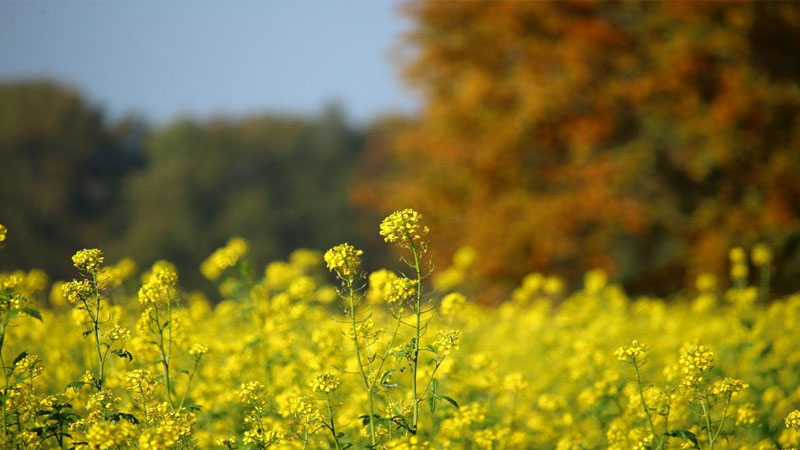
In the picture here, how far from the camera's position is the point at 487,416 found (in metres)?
4.67

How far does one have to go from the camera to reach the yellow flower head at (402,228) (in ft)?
11.0

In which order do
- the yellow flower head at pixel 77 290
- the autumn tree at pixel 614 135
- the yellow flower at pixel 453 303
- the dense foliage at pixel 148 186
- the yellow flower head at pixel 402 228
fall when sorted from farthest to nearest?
the dense foliage at pixel 148 186 → the autumn tree at pixel 614 135 → the yellow flower at pixel 453 303 → the yellow flower head at pixel 77 290 → the yellow flower head at pixel 402 228

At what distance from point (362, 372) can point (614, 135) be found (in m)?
10.4

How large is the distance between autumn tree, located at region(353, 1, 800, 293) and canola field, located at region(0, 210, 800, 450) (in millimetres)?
4408

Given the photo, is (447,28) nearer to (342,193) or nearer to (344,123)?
(342,193)

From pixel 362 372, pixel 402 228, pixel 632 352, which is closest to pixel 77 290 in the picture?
pixel 362 372

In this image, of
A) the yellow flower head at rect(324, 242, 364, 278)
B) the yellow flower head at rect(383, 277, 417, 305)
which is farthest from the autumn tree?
the yellow flower head at rect(324, 242, 364, 278)

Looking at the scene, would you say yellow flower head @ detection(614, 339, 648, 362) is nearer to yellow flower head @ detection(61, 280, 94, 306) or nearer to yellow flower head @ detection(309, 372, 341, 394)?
yellow flower head @ detection(309, 372, 341, 394)

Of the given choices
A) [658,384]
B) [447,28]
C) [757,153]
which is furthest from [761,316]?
[447,28]

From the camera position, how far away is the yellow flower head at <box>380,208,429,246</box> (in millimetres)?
3354

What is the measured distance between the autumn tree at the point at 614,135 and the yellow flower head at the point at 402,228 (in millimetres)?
8967

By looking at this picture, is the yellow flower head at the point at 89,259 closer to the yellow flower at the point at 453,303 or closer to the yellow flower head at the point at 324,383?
the yellow flower head at the point at 324,383

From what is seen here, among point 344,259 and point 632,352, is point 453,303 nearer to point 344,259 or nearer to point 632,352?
point 632,352

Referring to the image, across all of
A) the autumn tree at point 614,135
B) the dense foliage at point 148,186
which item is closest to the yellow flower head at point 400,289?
the autumn tree at point 614,135
